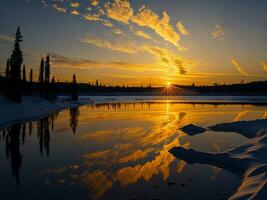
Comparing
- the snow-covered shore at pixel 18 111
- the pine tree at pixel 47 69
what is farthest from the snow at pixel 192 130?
the pine tree at pixel 47 69

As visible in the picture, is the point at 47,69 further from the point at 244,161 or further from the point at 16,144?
the point at 244,161

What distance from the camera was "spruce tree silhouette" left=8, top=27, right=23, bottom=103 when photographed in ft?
157

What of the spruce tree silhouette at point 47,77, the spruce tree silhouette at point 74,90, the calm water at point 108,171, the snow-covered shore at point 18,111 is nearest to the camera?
the calm water at point 108,171

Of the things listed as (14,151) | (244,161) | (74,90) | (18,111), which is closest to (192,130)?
(244,161)

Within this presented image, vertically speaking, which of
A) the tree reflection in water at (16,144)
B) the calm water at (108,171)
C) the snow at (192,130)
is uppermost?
the snow at (192,130)

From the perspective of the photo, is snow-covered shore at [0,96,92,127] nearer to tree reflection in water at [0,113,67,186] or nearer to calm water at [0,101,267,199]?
tree reflection in water at [0,113,67,186]

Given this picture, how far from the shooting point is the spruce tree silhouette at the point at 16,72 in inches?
1887

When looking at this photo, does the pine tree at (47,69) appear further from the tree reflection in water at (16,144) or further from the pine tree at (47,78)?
the tree reflection in water at (16,144)

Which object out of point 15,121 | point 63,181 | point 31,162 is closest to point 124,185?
point 63,181

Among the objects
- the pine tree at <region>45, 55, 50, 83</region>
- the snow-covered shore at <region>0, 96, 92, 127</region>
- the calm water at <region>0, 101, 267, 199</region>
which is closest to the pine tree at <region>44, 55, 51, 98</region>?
the pine tree at <region>45, 55, 50, 83</region>

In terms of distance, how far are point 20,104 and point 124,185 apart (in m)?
40.5

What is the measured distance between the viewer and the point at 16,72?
5316 centimetres

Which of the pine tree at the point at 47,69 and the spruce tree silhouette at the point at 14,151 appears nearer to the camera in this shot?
the spruce tree silhouette at the point at 14,151

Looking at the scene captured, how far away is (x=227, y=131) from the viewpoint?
94.9 ft
